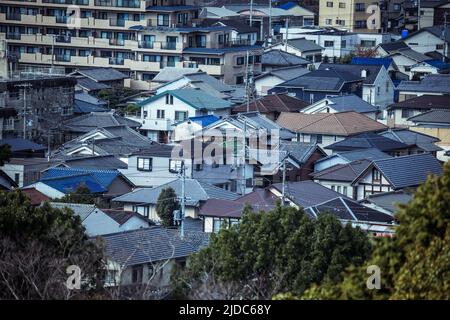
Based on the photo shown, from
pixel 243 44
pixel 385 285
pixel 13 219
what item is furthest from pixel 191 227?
pixel 243 44

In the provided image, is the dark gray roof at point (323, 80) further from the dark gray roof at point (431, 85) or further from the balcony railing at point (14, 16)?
the balcony railing at point (14, 16)

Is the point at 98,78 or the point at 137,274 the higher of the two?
the point at 137,274

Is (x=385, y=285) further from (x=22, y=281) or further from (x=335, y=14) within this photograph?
(x=335, y=14)

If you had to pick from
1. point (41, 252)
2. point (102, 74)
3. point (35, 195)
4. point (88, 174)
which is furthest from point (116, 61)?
point (41, 252)

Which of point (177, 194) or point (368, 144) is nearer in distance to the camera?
point (177, 194)

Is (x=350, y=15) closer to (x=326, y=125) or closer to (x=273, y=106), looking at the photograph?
(x=273, y=106)

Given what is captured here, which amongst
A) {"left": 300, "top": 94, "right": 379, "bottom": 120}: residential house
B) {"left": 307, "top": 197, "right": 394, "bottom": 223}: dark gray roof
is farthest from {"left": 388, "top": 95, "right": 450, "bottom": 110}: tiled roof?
{"left": 307, "top": 197, "right": 394, "bottom": 223}: dark gray roof

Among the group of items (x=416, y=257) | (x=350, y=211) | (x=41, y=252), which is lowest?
(x=350, y=211)
